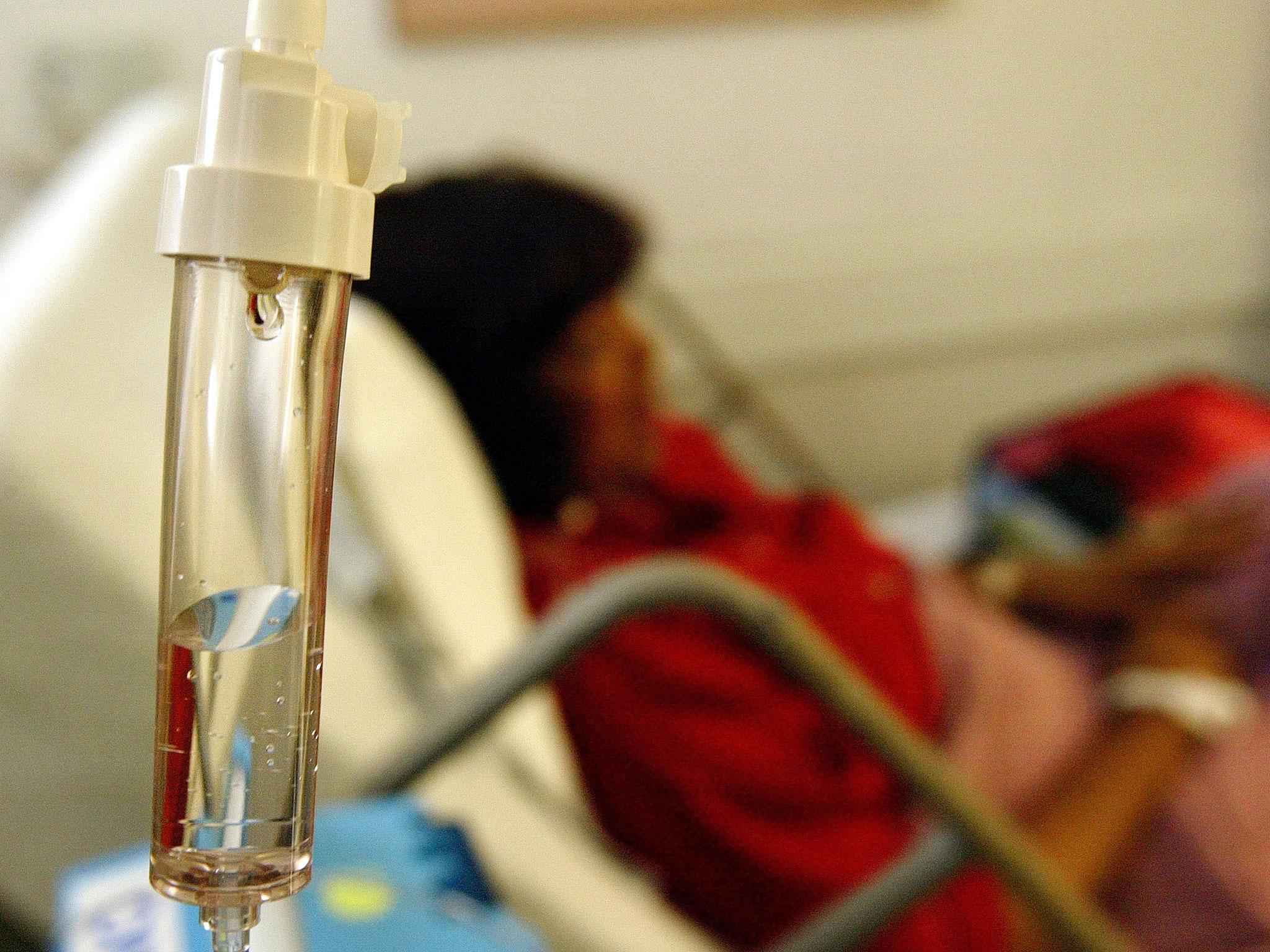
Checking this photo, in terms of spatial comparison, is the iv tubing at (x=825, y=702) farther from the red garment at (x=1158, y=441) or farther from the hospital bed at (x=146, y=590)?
the red garment at (x=1158, y=441)

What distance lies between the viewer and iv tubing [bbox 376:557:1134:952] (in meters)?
0.75

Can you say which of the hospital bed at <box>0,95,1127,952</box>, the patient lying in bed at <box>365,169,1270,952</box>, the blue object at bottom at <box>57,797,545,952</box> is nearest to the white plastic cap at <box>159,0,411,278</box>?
the blue object at bottom at <box>57,797,545,952</box>

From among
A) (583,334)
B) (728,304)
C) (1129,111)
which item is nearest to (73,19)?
(583,334)

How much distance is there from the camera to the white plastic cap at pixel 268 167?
19 cm

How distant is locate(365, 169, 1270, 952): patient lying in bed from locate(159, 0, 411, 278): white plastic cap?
871mm

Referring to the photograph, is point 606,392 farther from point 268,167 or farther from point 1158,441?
point 268,167

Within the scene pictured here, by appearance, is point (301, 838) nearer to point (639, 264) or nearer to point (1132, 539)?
point (639, 264)

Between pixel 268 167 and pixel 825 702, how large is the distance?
0.68m

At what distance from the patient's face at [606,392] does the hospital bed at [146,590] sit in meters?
0.21

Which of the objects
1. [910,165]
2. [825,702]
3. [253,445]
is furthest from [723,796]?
[910,165]

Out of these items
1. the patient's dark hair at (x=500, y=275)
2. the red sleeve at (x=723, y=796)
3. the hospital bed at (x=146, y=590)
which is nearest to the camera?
the hospital bed at (x=146, y=590)

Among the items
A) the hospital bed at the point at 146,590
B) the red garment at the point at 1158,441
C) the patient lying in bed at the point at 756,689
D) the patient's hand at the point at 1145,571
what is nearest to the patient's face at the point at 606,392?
the patient lying in bed at the point at 756,689

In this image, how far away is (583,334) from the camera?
1.21 m

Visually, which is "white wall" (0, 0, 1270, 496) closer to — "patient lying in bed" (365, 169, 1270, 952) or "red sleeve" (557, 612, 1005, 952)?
"patient lying in bed" (365, 169, 1270, 952)
